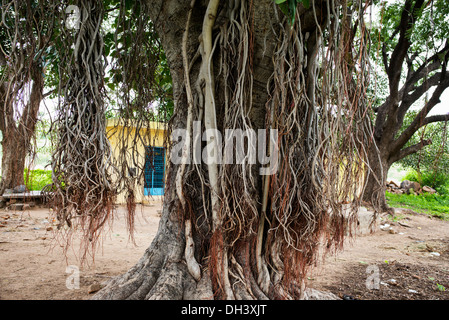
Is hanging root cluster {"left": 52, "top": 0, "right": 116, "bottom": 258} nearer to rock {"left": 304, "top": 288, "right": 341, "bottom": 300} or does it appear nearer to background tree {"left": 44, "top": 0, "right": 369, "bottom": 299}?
background tree {"left": 44, "top": 0, "right": 369, "bottom": 299}

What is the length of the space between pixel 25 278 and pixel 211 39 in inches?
94.0

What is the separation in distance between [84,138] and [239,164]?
103 cm

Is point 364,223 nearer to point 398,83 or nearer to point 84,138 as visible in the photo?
point 398,83

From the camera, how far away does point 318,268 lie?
10.4 feet

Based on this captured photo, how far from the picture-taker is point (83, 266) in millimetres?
2842

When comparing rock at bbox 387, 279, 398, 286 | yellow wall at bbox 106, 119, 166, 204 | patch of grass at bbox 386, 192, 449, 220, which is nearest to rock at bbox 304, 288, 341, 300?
rock at bbox 387, 279, 398, 286

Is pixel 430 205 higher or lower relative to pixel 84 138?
lower

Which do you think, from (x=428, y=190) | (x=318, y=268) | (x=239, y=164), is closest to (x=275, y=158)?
(x=239, y=164)

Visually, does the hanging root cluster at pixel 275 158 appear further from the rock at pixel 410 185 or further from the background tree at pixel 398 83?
the rock at pixel 410 185

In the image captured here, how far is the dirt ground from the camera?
235 centimetres

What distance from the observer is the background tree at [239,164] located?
5.93ft

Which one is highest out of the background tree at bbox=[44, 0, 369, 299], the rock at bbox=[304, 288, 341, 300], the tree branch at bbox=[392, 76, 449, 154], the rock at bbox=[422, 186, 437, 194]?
the tree branch at bbox=[392, 76, 449, 154]

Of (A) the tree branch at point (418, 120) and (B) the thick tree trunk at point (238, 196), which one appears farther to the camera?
(A) the tree branch at point (418, 120)

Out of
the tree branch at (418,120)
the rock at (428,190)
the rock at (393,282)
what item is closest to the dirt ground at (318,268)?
the rock at (393,282)
